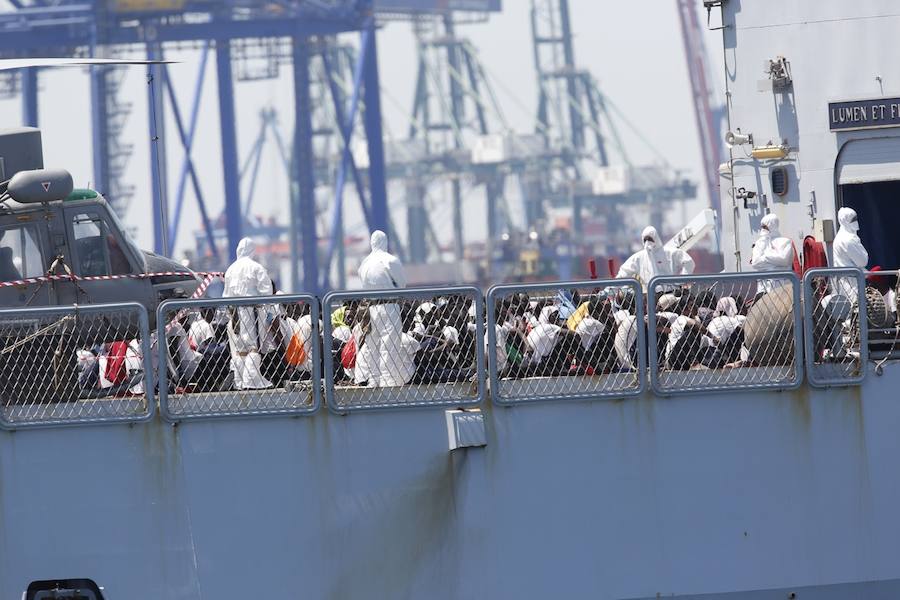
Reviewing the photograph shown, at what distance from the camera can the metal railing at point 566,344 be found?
38.0ft

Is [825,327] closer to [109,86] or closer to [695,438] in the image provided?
[695,438]

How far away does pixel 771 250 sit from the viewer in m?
13.8

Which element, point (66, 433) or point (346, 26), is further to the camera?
point (346, 26)

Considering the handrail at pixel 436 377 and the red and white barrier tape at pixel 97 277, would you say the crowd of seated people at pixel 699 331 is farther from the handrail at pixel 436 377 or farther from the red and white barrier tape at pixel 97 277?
the red and white barrier tape at pixel 97 277

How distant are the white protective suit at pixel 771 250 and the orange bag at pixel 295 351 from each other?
485 centimetres

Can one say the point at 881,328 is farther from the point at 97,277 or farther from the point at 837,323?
the point at 97,277

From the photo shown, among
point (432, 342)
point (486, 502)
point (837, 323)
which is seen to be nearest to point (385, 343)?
point (432, 342)

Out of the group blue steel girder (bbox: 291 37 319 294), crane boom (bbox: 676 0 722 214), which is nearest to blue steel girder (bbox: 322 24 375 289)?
blue steel girder (bbox: 291 37 319 294)

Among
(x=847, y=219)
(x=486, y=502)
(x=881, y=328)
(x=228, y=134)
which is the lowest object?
(x=486, y=502)

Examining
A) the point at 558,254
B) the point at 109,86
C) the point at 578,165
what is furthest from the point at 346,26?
the point at 578,165

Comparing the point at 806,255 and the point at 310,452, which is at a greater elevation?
the point at 806,255

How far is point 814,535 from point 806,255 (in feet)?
11.6

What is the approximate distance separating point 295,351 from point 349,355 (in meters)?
0.53

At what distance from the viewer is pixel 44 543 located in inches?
449
